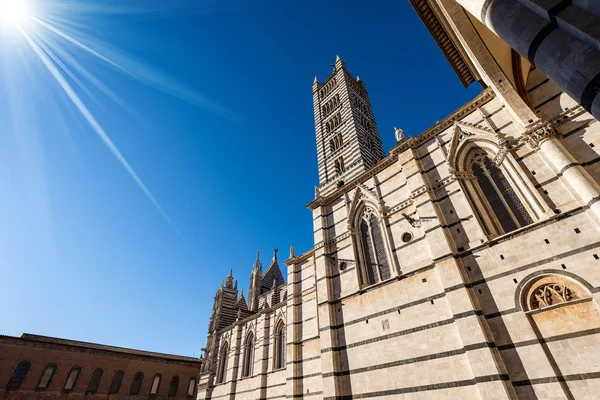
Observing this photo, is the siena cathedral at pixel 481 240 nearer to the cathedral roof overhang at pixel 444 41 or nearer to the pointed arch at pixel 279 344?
the cathedral roof overhang at pixel 444 41

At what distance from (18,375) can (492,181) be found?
40.9m

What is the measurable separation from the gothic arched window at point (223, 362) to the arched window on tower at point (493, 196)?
2451 centimetres

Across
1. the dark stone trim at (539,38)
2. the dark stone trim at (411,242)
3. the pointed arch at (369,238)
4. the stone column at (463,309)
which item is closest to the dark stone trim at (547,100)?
the stone column at (463,309)

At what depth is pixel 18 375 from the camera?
84.6ft

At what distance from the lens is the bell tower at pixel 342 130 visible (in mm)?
19234

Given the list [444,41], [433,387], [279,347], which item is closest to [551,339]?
[433,387]

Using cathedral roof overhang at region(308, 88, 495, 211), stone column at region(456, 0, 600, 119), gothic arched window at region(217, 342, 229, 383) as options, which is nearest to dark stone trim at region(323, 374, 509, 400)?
stone column at region(456, 0, 600, 119)

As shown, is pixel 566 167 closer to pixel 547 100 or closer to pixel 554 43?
pixel 547 100

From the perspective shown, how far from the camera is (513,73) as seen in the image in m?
9.96

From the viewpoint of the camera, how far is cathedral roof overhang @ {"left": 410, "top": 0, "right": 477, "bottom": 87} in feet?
35.3

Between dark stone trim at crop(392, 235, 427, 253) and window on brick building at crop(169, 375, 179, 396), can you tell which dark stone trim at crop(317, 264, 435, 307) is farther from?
window on brick building at crop(169, 375, 179, 396)

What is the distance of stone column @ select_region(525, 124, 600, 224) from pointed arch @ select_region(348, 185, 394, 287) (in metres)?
6.24

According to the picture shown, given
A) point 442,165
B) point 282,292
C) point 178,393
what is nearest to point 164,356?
point 178,393

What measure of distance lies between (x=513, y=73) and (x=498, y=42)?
124cm
